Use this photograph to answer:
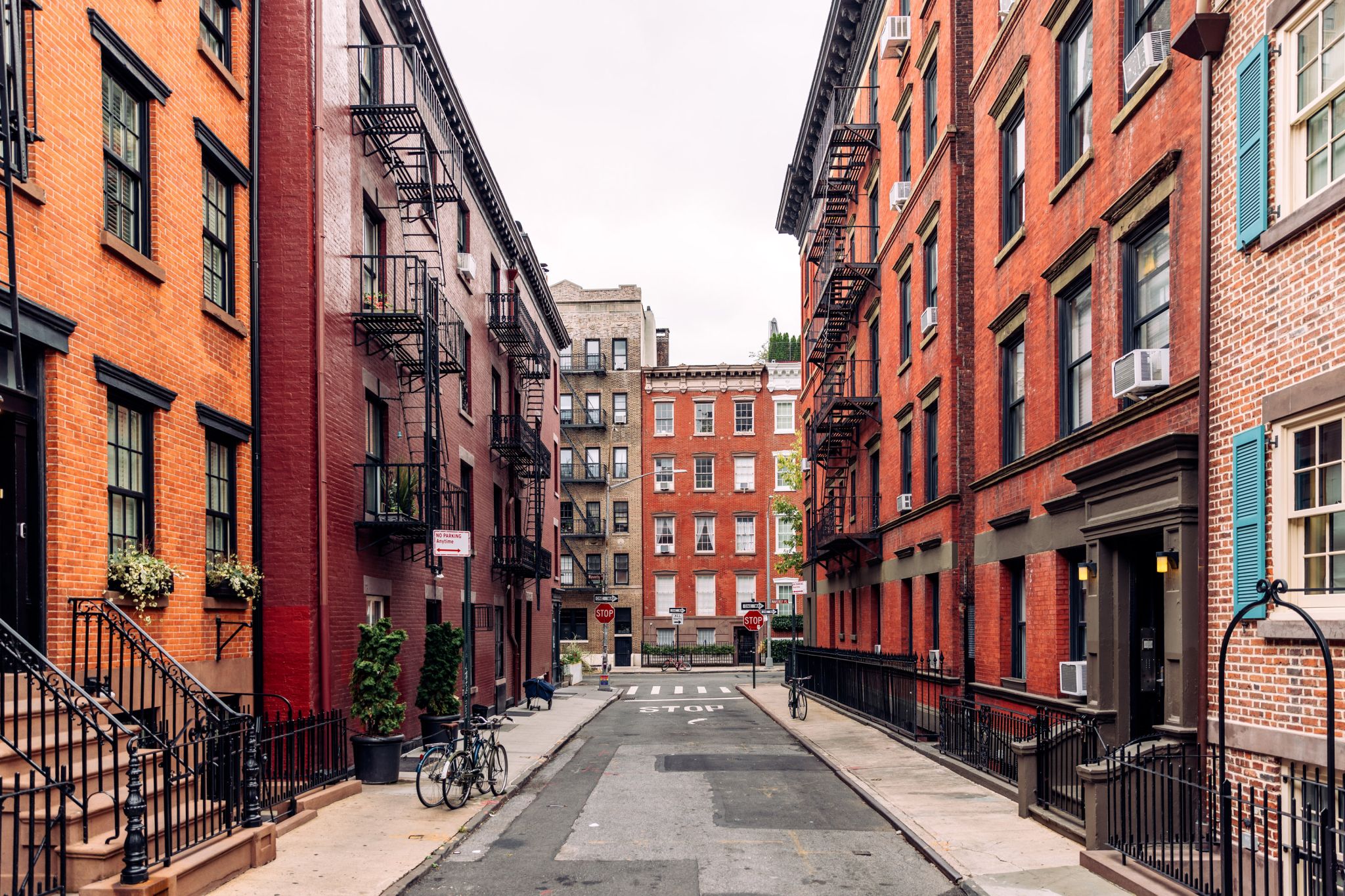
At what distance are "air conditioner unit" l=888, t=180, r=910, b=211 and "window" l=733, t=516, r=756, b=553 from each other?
127 feet

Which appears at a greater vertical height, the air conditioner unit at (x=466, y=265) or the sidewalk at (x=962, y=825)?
the air conditioner unit at (x=466, y=265)

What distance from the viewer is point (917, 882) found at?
33.1ft

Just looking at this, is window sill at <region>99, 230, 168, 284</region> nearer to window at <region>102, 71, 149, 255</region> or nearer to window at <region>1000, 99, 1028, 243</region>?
window at <region>102, 71, 149, 255</region>

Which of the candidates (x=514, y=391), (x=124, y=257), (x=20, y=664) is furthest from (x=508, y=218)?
(x=20, y=664)

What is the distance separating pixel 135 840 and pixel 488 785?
727 centimetres

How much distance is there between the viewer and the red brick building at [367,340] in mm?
15438

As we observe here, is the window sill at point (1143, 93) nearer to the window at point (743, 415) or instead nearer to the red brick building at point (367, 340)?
the red brick building at point (367, 340)

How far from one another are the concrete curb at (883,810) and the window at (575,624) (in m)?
38.3

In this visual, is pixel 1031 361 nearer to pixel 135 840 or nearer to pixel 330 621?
pixel 330 621

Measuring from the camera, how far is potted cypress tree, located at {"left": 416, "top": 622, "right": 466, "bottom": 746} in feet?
62.1

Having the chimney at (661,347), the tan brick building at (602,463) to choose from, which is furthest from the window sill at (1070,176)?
the chimney at (661,347)

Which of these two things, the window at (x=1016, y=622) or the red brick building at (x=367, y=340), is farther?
the window at (x=1016, y=622)

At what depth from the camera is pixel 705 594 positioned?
6241 cm

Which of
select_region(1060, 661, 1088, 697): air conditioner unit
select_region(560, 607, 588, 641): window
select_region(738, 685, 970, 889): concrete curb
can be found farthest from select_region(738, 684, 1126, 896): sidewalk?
select_region(560, 607, 588, 641): window
